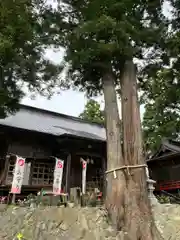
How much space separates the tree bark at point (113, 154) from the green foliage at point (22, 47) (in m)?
2.33

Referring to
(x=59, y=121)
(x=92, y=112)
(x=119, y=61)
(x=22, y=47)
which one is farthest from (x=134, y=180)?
(x=92, y=112)

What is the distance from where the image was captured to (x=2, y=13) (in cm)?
626

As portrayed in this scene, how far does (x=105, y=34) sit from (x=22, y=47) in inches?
106

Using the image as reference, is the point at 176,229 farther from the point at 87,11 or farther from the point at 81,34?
the point at 87,11

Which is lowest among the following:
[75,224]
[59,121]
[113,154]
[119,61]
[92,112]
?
[75,224]

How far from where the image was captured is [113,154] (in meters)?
5.29

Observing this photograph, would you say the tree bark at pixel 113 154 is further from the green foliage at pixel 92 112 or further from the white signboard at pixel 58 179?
the green foliage at pixel 92 112

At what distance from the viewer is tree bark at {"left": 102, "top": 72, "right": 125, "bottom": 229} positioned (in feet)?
15.6

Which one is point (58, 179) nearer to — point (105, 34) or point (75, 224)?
point (75, 224)

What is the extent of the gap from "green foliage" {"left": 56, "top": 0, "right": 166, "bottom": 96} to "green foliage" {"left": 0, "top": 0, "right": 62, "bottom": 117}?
66cm

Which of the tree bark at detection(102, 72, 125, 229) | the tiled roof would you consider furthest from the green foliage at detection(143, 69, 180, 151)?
the tiled roof

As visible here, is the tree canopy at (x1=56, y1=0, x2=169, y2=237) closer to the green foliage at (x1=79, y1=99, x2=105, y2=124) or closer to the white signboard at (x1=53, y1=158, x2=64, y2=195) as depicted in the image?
the white signboard at (x1=53, y1=158, x2=64, y2=195)

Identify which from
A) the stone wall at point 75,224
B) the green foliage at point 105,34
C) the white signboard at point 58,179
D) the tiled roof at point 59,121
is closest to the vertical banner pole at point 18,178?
the white signboard at point 58,179

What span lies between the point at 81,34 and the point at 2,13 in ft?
7.50
